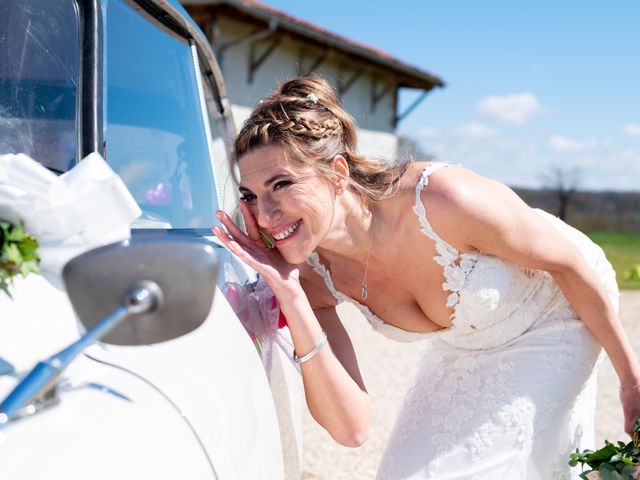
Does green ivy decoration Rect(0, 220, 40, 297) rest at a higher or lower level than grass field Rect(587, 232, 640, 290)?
lower

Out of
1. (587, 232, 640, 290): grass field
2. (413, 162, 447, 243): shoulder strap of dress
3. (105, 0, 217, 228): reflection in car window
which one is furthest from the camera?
(587, 232, 640, 290): grass field

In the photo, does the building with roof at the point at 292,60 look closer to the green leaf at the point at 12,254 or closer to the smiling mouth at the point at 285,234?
the smiling mouth at the point at 285,234

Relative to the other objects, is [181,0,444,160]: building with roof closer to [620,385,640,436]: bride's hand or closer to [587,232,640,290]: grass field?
[587,232,640,290]: grass field

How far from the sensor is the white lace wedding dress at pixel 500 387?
90.9 inches

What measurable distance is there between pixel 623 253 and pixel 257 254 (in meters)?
26.9

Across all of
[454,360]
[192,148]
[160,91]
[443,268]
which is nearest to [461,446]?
[454,360]

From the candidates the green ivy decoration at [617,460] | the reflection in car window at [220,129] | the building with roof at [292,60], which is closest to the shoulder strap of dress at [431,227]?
the green ivy decoration at [617,460]

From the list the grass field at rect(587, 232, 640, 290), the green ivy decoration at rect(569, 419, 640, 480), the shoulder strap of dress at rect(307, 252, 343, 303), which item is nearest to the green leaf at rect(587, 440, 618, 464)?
the green ivy decoration at rect(569, 419, 640, 480)

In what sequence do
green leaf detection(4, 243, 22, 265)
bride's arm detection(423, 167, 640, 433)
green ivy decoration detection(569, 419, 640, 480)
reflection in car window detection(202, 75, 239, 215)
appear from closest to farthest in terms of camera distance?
green leaf detection(4, 243, 22, 265) < green ivy decoration detection(569, 419, 640, 480) < bride's arm detection(423, 167, 640, 433) < reflection in car window detection(202, 75, 239, 215)

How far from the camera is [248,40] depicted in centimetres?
1348

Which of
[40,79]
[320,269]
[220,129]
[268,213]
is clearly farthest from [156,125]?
[220,129]

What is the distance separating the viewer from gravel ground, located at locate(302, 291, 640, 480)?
4383mm

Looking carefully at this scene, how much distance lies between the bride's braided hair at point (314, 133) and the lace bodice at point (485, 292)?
0.50 feet

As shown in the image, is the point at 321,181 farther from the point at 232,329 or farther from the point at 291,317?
the point at 232,329
